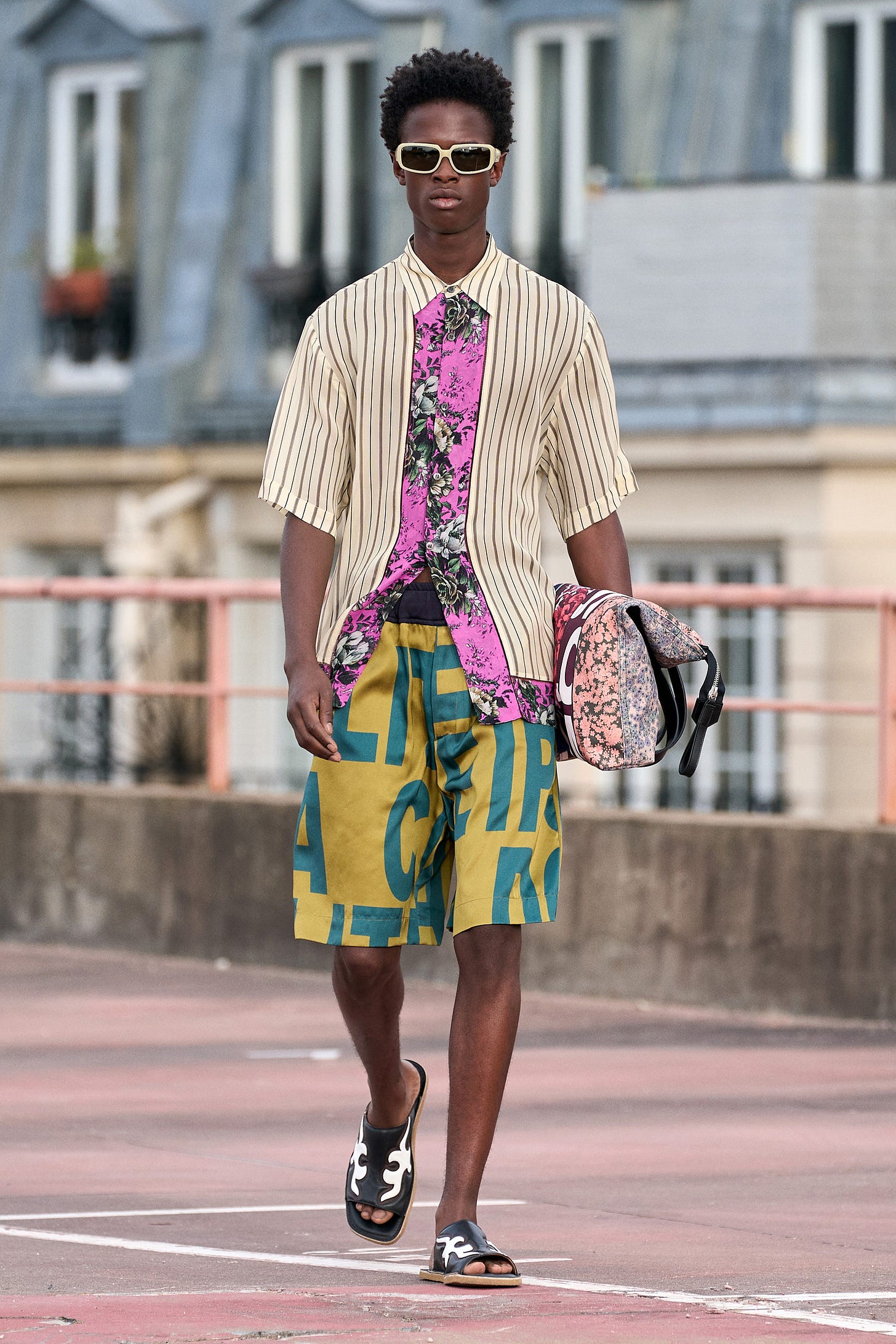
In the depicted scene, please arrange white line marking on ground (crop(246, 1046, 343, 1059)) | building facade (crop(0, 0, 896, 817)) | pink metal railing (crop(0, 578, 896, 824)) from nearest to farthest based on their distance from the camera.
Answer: white line marking on ground (crop(246, 1046, 343, 1059)) < pink metal railing (crop(0, 578, 896, 824)) < building facade (crop(0, 0, 896, 817))

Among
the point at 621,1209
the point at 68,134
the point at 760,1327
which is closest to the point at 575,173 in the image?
the point at 68,134

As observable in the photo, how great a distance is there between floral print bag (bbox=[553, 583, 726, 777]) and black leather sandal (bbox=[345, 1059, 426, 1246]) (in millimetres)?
766

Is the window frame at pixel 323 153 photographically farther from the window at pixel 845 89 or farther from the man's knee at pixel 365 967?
the man's knee at pixel 365 967

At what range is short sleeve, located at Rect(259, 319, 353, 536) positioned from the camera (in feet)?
18.4

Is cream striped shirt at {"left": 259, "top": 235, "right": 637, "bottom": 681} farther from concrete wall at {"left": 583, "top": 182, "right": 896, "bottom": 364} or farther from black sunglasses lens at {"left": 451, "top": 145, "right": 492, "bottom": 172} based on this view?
concrete wall at {"left": 583, "top": 182, "right": 896, "bottom": 364}

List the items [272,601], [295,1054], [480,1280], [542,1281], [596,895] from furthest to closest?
1. [272,601]
2. [596,895]
3. [295,1054]
4. [542,1281]
5. [480,1280]

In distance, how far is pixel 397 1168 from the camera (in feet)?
18.9

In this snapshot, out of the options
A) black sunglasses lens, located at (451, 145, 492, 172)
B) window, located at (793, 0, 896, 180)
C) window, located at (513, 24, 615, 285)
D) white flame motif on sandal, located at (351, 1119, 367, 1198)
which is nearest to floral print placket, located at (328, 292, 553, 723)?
black sunglasses lens, located at (451, 145, 492, 172)

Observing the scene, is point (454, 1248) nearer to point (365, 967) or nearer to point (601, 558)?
point (365, 967)

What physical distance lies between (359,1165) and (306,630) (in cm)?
100

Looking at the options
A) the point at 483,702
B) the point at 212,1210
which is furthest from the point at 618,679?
the point at 212,1210

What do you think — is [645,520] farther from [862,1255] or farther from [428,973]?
[862,1255]

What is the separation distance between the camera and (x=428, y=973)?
35.6 ft

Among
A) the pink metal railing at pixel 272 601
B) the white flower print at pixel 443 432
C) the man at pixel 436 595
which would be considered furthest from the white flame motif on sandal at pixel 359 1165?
the pink metal railing at pixel 272 601
